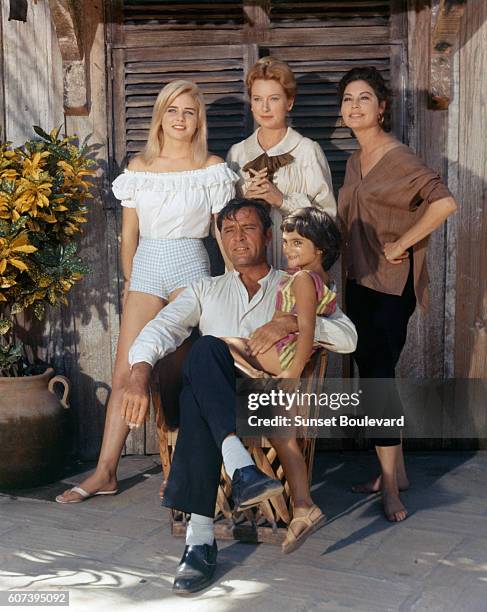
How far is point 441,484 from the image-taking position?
410cm

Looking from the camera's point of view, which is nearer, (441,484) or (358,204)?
(358,204)

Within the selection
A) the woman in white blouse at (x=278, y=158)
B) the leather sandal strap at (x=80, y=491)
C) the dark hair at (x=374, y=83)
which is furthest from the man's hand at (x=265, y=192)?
the leather sandal strap at (x=80, y=491)

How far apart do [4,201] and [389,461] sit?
2.13 metres

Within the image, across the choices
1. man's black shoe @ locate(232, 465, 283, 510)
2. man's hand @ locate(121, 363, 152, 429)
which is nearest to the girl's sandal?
Result: man's black shoe @ locate(232, 465, 283, 510)

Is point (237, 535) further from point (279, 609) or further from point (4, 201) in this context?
point (4, 201)

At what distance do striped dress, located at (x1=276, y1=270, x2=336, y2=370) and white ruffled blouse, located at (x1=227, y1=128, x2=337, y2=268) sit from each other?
606 millimetres

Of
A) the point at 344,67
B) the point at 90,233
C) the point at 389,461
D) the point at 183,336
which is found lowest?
the point at 389,461

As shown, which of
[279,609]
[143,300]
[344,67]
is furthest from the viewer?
[344,67]

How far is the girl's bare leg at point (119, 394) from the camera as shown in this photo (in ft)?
12.9

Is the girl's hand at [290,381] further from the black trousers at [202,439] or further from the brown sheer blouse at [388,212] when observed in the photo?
the brown sheer blouse at [388,212]

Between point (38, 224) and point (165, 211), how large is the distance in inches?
26.4

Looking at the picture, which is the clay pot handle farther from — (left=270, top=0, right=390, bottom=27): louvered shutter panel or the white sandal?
(left=270, top=0, right=390, bottom=27): louvered shutter panel

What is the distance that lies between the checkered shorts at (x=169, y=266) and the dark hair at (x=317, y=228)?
67 centimetres

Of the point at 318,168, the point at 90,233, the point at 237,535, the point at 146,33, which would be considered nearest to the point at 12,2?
the point at 146,33
